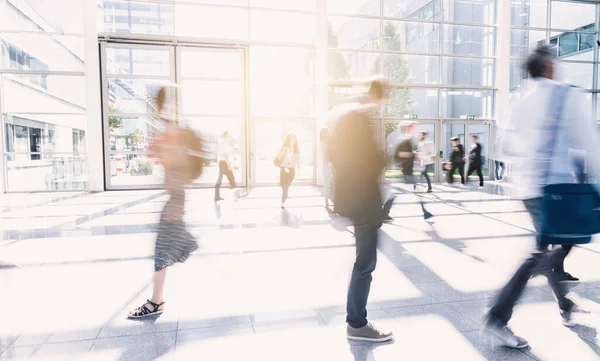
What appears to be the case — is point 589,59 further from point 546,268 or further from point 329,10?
point 546,268

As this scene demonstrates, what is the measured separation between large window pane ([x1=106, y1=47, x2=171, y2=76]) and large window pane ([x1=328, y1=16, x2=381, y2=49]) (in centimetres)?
545

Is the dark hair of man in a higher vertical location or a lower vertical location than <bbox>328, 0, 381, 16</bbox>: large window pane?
lower

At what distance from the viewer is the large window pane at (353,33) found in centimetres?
1373

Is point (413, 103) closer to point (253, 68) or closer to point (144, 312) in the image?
point (253, 68)

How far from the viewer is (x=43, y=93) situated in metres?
12.4

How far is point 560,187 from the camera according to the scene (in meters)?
2.33

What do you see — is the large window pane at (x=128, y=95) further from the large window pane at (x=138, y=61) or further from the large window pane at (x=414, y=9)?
the large window pane at (x=414, y=9)

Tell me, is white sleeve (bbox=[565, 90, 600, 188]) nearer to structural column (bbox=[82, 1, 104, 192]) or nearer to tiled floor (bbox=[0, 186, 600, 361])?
tiled floor (bbox=[0, 186, 600, 361])

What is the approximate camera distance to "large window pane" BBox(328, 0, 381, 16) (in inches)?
540

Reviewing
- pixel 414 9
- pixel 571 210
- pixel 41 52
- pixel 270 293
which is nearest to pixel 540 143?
pixel 571 210

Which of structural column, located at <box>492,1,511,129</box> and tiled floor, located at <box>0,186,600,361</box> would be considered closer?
tiled floor, located at <box>0,186,600,361</box>

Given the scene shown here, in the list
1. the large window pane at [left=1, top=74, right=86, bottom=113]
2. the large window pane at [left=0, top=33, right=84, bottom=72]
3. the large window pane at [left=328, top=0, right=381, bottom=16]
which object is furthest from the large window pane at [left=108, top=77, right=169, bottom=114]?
the large window pane at [left=328, top=0, right=381, bottom=16]

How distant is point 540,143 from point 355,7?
42.1 feet

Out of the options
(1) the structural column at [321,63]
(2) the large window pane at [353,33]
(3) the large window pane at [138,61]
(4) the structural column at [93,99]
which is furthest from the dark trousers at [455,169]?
(4) the structural column at [93,99]
